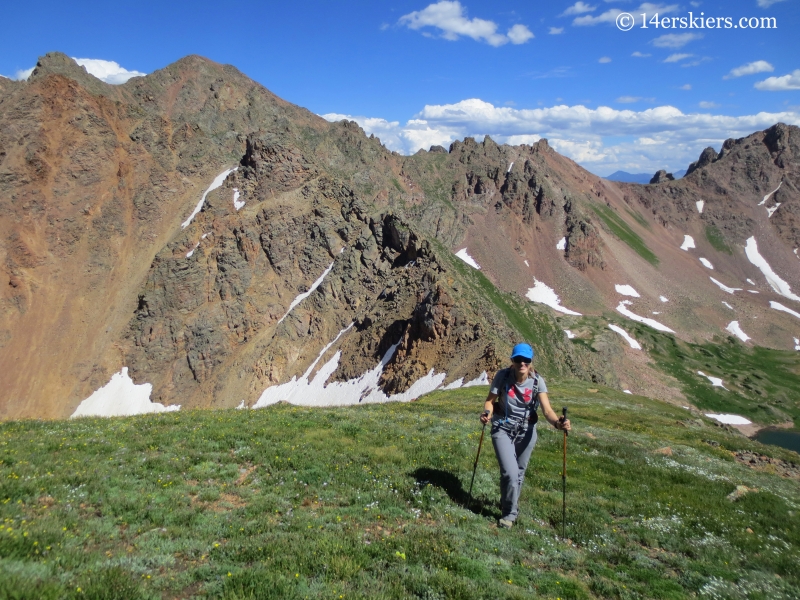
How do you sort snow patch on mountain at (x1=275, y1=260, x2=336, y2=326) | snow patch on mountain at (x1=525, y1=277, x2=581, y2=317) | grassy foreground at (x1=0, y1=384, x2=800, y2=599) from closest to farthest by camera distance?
1. grassy foreground at (x1=0, y1=384, x2=800, y2=599)
2. snow patch on mountain at (x1=275, y1=260, x2=336, y2=326)
3. snow patch on mountain at (x1=525, y1=277, x2=581, y2=317)

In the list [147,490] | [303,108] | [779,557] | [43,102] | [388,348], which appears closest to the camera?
[779,557]

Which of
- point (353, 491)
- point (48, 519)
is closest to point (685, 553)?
point (353, 491)

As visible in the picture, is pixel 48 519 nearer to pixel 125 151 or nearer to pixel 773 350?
pixel 125 151

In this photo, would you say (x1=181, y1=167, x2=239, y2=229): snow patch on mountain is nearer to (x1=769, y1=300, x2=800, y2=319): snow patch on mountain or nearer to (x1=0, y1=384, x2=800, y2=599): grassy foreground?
(x1=0, y1=384, x2=800, y2=599): grassy foreground

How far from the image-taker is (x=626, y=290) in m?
157

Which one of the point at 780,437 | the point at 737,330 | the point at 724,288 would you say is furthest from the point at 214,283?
the point at 724,288

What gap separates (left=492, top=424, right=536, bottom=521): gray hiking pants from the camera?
1080 cm

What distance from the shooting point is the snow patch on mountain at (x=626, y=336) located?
Answer: 12272 cm

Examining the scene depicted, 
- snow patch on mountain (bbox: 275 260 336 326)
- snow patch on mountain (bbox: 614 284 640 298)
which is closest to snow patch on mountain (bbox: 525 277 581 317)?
snow patch on mountain (bbox: 614 284 640 298)

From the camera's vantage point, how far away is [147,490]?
11.6m

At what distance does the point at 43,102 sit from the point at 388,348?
94362mm

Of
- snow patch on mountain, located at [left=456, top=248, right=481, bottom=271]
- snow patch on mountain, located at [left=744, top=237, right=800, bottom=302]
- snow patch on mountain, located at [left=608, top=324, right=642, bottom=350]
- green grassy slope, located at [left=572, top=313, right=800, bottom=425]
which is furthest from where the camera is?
snow patch on mountain, located at [left=744, top=237, right=800, bottom=302]

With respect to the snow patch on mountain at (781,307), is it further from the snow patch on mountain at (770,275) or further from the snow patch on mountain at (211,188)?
the snow patch on mountain at (211,188)

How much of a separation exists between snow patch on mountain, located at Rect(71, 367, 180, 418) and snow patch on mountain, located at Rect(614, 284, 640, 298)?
13647 cm
